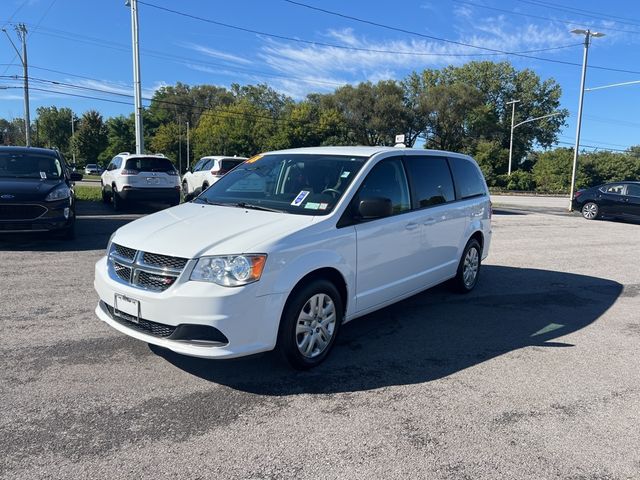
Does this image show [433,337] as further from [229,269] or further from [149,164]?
[149,164]

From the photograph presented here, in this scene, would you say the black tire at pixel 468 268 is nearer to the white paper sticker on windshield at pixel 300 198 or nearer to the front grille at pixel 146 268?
the white paper sticker on windshield at pixel 300 198

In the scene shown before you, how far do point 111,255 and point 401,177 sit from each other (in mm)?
2918

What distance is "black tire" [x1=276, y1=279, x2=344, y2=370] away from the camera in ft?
12.9

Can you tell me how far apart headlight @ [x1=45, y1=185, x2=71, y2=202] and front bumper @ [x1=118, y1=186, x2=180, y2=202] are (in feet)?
18.3

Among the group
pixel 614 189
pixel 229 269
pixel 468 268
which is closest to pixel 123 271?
pixel 229 269

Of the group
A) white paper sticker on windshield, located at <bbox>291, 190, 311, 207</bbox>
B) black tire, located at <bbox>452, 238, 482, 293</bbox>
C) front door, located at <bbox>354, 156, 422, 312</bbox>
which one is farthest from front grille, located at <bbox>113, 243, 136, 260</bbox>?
black tire, located at <bbox>452, 238, 482, 293</bbox>

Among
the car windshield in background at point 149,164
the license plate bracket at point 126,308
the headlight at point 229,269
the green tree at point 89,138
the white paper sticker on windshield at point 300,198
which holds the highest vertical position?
the green tree at point 89,138

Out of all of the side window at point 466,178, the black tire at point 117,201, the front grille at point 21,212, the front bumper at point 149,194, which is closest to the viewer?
the side window at point 466,178

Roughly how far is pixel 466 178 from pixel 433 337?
258 centimetres

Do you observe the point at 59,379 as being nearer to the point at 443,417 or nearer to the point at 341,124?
the point at 443,417

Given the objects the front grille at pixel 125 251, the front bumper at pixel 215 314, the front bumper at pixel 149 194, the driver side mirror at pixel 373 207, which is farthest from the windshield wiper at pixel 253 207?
the front bumper at pixel 149 194

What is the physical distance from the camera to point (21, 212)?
8453 millimetres

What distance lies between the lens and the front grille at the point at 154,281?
12.3 ft

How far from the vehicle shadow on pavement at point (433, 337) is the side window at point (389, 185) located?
4.30 ft
